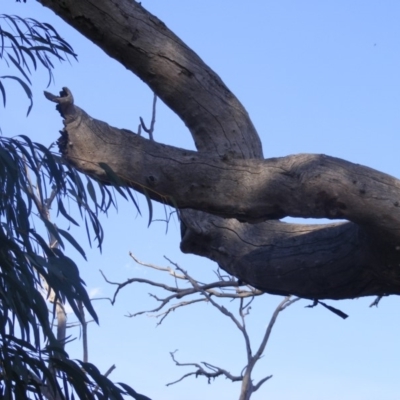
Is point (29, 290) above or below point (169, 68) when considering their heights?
below

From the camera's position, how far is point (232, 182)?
2.43m

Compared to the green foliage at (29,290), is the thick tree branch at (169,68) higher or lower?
higher

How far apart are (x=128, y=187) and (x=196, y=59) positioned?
691 mm

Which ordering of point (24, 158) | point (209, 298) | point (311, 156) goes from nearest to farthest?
point (24, 158) → point (311, 156) → point (209, 298)

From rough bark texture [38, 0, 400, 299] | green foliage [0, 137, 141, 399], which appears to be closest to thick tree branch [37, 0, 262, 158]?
rough bark texture [38, 0, 400, 299]

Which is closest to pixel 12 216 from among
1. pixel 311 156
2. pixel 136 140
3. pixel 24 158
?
pixel 24 158

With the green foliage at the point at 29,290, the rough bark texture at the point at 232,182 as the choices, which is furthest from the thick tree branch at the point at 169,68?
the green foliage at the point at 29,290

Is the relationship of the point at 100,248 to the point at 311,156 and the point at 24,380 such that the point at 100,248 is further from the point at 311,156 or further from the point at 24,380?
the point at 311,156

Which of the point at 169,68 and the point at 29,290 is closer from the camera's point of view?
the point at 29,290

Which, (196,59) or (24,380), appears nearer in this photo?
(24,380)

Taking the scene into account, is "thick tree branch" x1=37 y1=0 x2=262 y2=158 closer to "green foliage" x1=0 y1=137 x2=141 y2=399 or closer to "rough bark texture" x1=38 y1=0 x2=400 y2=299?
"rough bark texture" x1=38 y1=0 x2=400 y2=299

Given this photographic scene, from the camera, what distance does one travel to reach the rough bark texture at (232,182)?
2322 millimetres

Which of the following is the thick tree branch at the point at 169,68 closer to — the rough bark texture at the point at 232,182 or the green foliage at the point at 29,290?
the rough bark texture at the point at 232,182

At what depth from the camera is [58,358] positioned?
2055 mm
